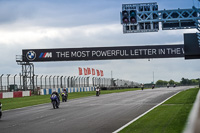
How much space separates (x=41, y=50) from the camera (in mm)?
53750

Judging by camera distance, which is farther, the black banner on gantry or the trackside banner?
the trackside banner

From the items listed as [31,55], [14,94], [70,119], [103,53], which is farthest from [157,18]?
[31,55]

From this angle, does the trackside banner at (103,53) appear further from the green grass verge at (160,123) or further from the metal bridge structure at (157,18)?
the green grass verge at (160,123)

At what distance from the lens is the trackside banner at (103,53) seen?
170 feet

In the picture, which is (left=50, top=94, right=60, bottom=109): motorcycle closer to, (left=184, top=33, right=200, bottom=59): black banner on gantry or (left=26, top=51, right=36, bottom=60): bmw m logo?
(left=184, top=33, right=200, bottom=59): black banner on gantry

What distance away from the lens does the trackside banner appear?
51.9 meters

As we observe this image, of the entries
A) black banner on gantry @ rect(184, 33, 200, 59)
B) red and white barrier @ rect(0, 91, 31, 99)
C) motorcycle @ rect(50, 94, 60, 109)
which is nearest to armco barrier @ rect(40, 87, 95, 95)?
red and white barrier @ rect(0, 91, 31, 99)

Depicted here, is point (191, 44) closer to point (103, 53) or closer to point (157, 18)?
point (157, 18)

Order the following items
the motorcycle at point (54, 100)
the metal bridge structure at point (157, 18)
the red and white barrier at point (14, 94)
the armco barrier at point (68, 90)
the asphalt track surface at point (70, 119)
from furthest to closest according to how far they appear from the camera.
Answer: the armco barrier at point (68, 90)
the red and white barrier at point (14, 94)
the metal bridge structure at point (157, 18)
the motorcycle at point (54, 100)
the asphalt track surface at point (70, 119)

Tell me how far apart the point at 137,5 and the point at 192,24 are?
506 centimetres

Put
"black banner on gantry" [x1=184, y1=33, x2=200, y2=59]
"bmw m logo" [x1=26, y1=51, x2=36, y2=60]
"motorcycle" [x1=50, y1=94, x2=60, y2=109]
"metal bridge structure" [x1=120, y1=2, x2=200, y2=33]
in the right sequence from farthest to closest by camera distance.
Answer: "bmw m logo" [x1=26, y1=51, x2=36, y2=60], "black banner on gantry" [x1=184, y1=33, x2=200, y2=59], "metal bridge structure" [x1=120, y1=2, x2=200, y2=33], "motorcycle" [x1=50, y1=94, x2=60, y2=109]

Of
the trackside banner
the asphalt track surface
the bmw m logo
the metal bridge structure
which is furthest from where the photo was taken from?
the bmw m logo

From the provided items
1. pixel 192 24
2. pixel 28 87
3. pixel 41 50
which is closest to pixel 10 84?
pixel 28 87

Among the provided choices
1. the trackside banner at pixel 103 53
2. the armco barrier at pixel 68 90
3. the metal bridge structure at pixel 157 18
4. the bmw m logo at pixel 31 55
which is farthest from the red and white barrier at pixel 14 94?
the metal bridge structure at pixel 157 18
